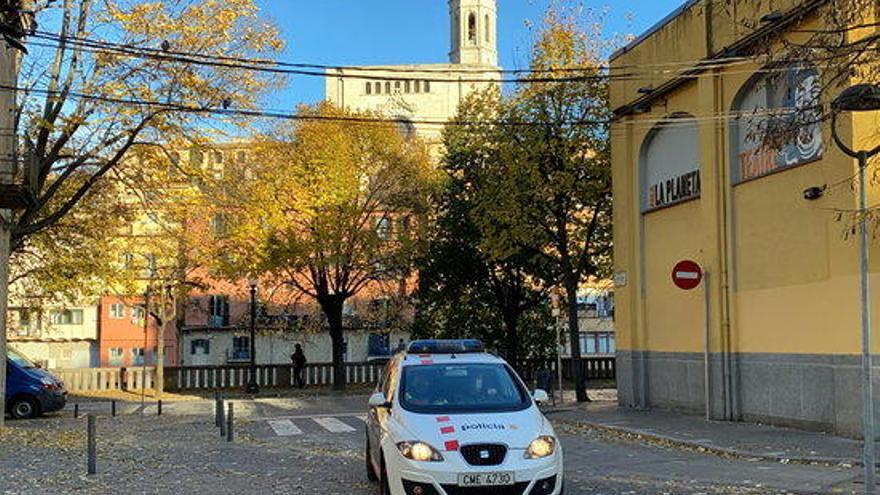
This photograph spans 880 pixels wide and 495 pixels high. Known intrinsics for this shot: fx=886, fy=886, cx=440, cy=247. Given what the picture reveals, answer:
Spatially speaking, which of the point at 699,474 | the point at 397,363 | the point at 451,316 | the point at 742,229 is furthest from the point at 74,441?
the point at 451,316

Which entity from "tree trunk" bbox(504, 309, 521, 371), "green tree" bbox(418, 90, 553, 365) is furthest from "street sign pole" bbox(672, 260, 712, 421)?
"tree trunk" bbox(504, 309, 521, 371)

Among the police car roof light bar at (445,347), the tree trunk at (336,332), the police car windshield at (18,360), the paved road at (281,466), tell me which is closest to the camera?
the paved road at (281,466)

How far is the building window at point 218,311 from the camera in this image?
59188 millimetres

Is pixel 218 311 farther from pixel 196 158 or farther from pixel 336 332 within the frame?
pixel 196 158

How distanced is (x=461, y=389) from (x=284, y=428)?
1023 cm

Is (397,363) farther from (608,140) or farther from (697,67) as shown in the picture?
(608,140)

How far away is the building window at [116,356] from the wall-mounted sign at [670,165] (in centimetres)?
5011

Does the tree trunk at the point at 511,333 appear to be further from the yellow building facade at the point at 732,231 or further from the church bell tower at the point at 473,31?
the church bell tower at the point at 473,31

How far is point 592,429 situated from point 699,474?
19.5 feet

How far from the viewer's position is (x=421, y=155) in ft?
112

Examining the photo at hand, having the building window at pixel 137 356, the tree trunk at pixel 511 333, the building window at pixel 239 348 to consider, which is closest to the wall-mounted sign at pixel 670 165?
the tree trunk at pixel 511 333

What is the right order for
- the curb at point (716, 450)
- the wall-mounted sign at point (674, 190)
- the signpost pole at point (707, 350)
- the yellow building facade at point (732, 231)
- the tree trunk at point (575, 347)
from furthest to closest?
the tree trunk at point (575, 347) → the wall-mounted sign at point (674, 190) → the signpost pole at point (707, 350) → the yellow building facade at point (732, 231) → the curb at point (716, 450)

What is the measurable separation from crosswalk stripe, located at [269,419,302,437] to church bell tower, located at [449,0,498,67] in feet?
361

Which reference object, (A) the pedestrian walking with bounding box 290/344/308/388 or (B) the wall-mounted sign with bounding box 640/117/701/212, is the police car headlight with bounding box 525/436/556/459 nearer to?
(B) the wall-mounted sign with bounding box 640/117/701/212
